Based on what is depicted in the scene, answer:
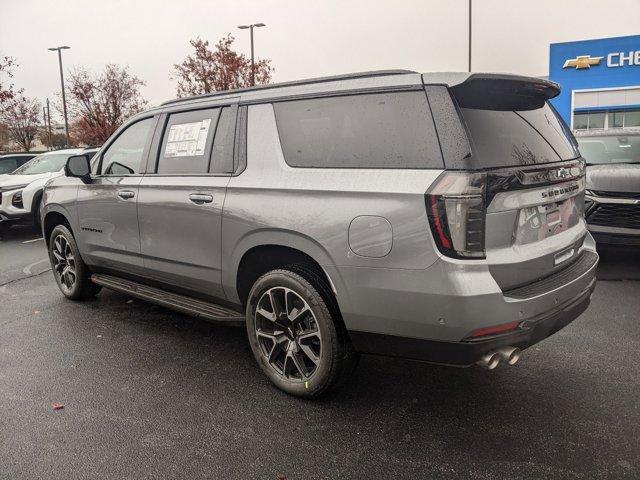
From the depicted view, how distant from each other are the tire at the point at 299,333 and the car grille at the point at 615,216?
14.3 ft

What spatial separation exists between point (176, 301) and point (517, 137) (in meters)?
2.62

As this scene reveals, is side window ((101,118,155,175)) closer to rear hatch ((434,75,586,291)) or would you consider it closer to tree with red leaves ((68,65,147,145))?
rear hatch ((434,75,586,291))

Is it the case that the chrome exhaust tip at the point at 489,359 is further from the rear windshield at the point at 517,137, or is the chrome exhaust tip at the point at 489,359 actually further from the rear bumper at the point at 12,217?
the rear bumper at the point at 12,217

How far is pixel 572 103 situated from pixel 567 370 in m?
32.1

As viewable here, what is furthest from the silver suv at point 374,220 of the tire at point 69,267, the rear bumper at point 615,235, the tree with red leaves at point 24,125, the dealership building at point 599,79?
the tree with red leaves at point 24,125

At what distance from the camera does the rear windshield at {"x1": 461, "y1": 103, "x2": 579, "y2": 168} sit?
8.51 ft

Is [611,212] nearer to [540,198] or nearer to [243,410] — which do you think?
[540,198]

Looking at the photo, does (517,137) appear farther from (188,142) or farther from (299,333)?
(188,142)

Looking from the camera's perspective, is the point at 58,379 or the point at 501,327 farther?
the point at 58,379

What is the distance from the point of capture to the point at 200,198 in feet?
11.7

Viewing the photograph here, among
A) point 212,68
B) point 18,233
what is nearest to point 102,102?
point 212,68

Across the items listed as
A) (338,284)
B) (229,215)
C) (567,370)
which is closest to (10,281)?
(229,215)

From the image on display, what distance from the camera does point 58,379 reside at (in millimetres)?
3586

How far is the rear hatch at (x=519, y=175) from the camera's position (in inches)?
98.7
